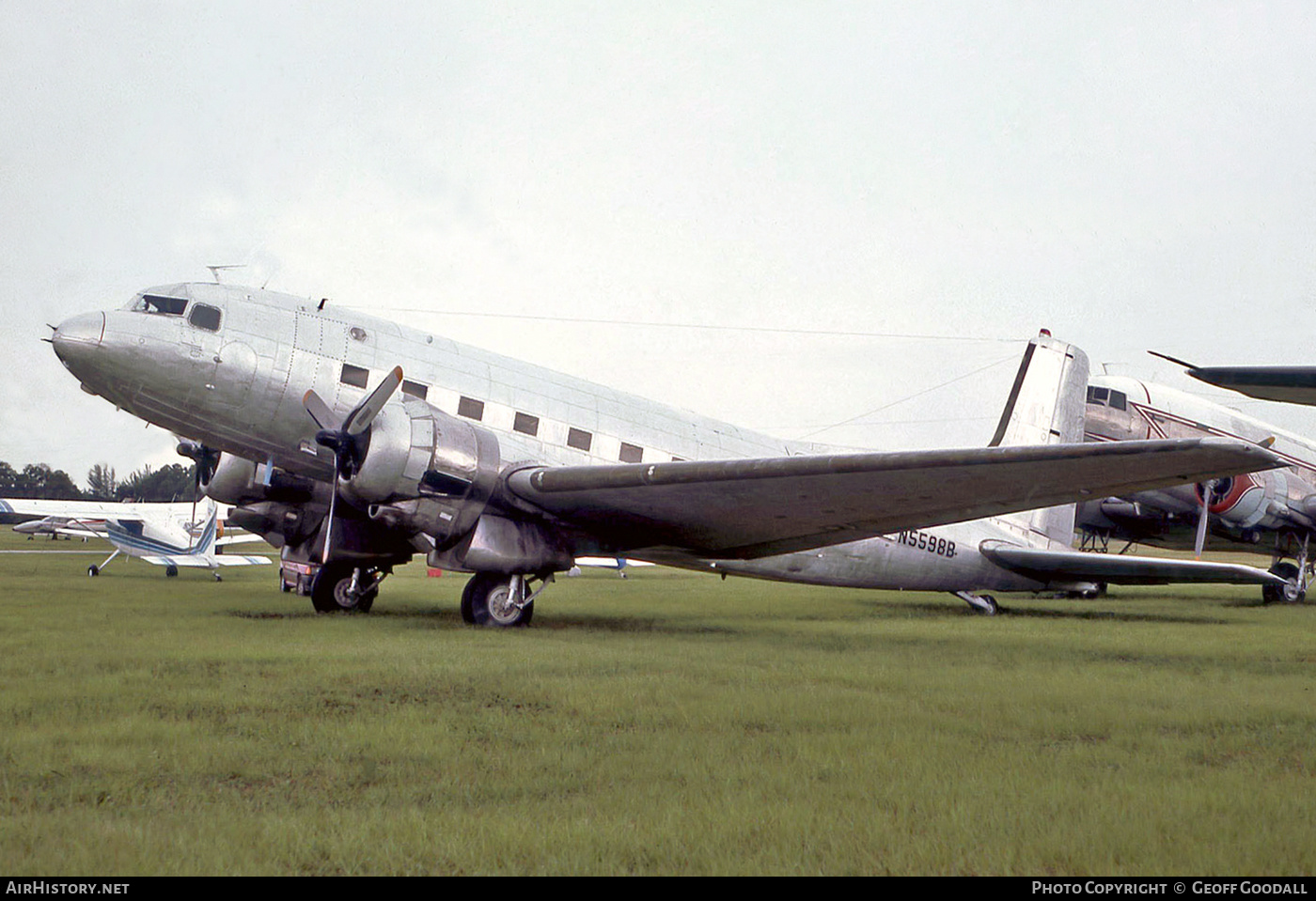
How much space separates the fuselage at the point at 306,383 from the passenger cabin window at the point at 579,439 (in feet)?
0.05

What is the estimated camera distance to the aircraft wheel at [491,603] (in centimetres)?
1153

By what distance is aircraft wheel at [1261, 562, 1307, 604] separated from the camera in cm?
2184

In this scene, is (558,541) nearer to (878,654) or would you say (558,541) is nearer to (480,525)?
(480,525)

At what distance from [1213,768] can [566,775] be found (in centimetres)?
295

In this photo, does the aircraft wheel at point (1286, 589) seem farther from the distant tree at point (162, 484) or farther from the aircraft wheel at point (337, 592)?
the distant tree at point (162, 484)

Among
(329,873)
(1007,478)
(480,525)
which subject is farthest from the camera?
(480,525)

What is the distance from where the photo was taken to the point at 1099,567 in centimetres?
1630

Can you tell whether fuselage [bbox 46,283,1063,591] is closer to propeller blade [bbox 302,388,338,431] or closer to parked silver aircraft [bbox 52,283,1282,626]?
parked silver aircraft [bbox 52,283,1282,626]

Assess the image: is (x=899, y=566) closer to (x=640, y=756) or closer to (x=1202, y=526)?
(x=1202, y=526)

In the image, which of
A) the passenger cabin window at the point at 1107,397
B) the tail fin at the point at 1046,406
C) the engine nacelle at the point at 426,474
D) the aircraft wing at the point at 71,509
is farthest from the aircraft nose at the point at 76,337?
the aircraft wing at the point at 71,509

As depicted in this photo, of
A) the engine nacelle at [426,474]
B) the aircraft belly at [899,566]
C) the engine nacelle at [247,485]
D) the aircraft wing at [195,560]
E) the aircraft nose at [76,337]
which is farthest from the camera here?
the aircraft wing at [195,560]

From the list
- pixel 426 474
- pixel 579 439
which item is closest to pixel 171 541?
pixel 579 439

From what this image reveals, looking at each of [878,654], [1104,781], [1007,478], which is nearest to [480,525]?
[878,654]

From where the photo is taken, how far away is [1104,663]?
342 inches
